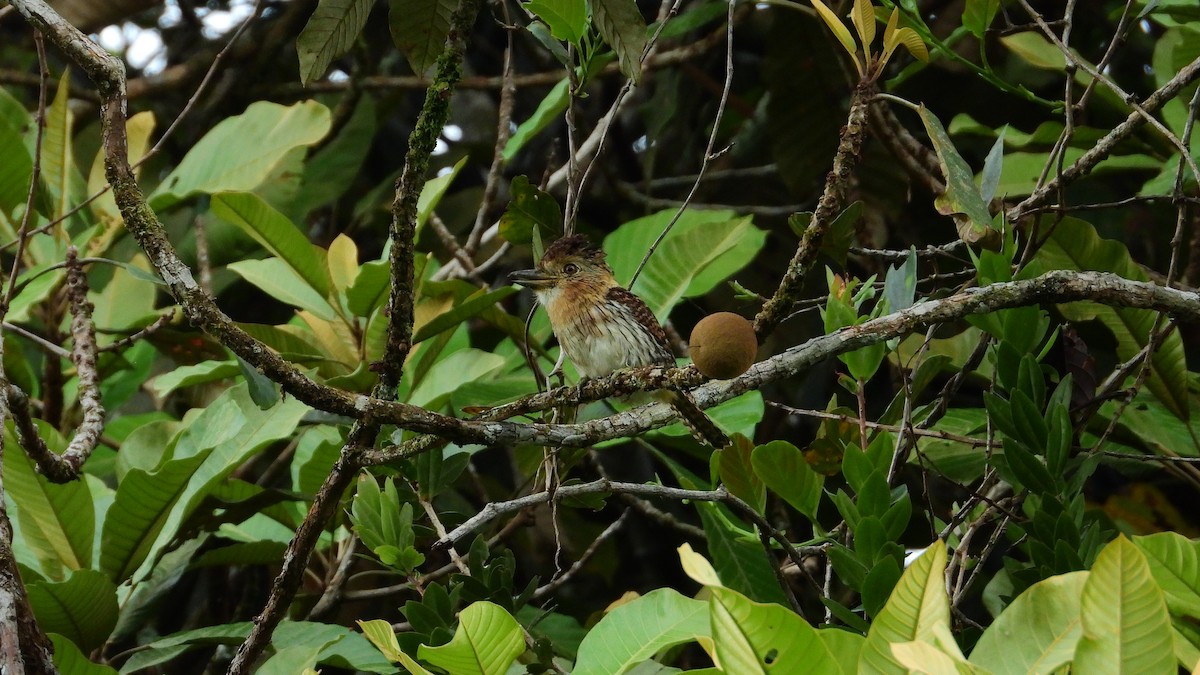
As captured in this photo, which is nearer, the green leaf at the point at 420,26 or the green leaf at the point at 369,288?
the green leaf at the point at 420,26

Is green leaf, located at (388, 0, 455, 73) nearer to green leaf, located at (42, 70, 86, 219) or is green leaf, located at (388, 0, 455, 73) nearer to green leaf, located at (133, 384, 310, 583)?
green leaf, located at (133, 384, 310, 583)

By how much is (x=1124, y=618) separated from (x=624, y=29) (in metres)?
1.08

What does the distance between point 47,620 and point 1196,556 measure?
1.90 meters

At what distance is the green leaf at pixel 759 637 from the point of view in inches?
51.5

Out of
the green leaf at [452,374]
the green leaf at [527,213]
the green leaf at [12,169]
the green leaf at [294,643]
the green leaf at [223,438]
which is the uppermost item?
the green leaf at [12,169]

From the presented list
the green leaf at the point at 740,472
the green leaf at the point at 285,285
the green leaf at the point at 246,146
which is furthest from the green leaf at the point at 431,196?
the green leaf at the point at 740,472

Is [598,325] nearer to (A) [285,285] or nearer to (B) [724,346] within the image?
(A) [285,285]

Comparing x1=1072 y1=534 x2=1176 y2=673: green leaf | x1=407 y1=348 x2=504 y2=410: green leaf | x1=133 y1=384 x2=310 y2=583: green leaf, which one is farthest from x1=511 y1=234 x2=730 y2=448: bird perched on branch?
x1=1072 y1=534 x2=1176 y2=673: green leaf

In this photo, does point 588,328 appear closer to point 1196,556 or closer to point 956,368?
point 956,368

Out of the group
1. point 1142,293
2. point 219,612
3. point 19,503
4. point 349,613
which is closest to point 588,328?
point 349,613

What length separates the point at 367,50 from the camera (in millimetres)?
4566

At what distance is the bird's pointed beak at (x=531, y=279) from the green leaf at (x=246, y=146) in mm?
697

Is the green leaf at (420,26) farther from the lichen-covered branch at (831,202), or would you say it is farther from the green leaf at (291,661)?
the green leaf at (291,661)

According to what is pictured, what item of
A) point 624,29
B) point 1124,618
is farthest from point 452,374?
point 1124,618
